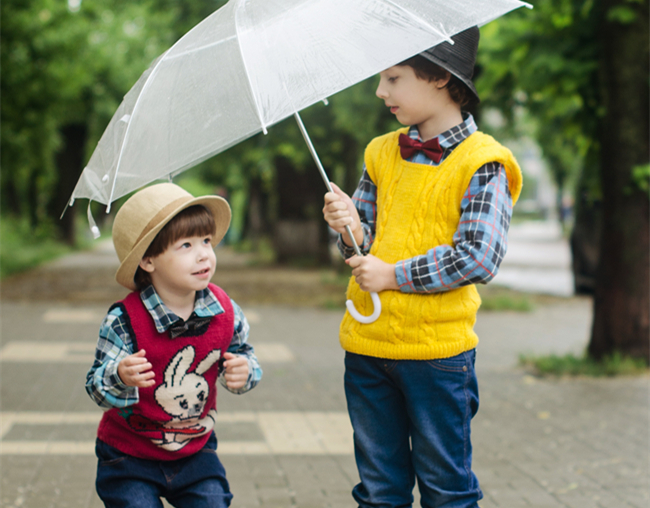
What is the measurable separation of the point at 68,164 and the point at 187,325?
27627 mm

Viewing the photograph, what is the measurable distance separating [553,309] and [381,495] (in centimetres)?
954

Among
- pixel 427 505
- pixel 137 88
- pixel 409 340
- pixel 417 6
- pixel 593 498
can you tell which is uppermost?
pixel 417 6

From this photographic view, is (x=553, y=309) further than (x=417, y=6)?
Yes

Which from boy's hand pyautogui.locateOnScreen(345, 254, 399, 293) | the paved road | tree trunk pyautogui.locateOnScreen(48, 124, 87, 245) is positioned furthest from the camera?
tree trunk pyautogui.locateOnScreen(48, 124, 87, 245)

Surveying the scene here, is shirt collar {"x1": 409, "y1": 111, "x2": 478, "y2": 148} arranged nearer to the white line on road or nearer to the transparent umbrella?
the transparent umbrella

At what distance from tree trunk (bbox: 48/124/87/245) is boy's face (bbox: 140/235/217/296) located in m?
26.9

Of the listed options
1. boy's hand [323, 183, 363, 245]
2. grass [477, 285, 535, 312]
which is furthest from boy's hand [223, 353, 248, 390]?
grass [477, 285, 535, 312]

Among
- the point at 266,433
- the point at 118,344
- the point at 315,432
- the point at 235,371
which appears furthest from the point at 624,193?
the point at 118,344

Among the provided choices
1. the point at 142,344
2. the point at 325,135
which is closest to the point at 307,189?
the point at 325,135

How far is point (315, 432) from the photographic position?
504 centimetres

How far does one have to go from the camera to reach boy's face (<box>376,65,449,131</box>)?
8.08 ft

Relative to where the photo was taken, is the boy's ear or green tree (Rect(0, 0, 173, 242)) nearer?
the boy's ear

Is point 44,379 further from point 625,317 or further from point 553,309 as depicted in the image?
A: point 553,309

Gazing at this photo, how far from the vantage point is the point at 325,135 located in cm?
1486
